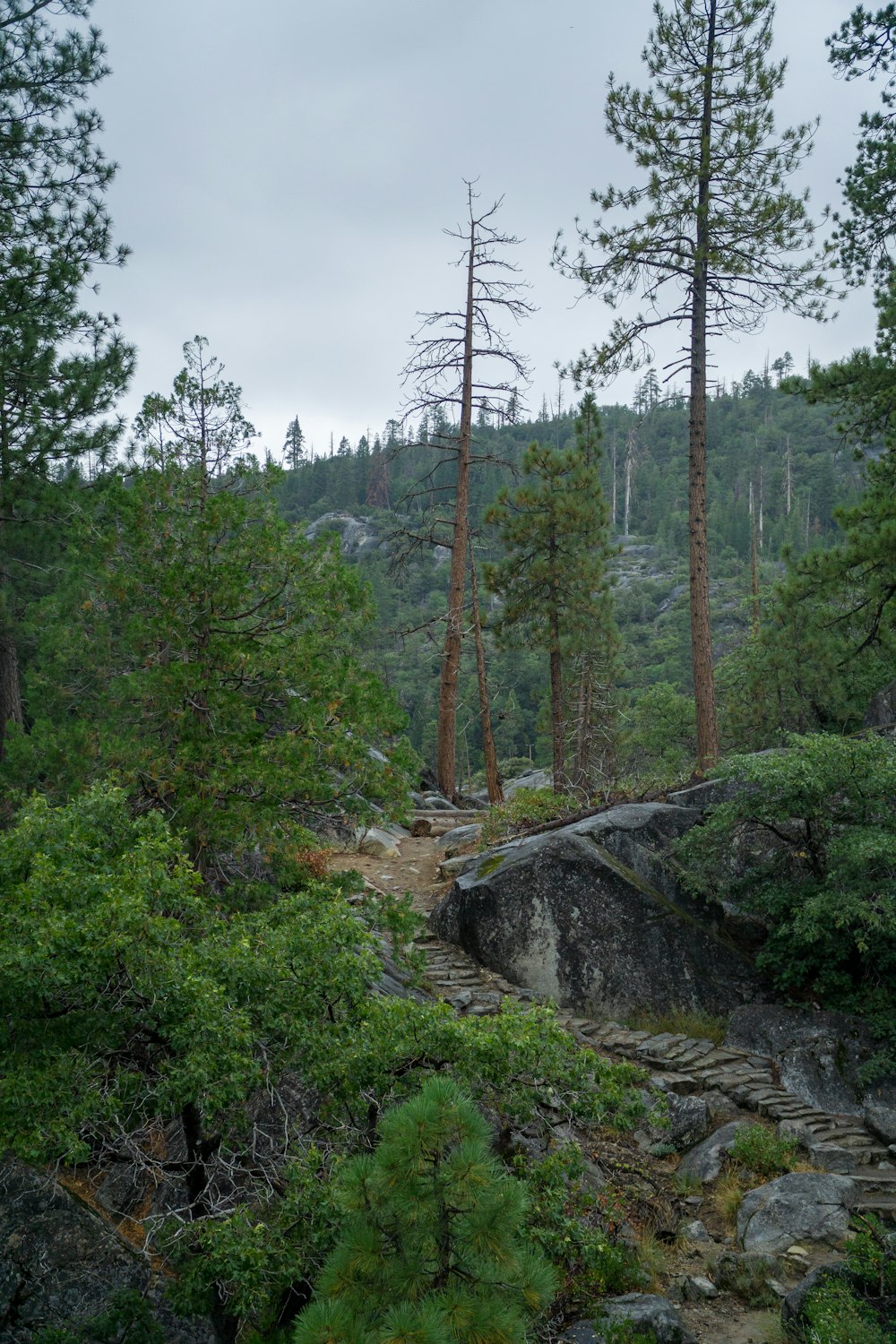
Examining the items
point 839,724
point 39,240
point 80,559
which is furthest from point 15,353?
point 839,724

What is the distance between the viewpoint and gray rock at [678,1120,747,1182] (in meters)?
6.68

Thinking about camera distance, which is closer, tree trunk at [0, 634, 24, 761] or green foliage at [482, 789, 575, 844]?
green foliage at [482, 789, 575, 844]

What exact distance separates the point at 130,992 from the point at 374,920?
6.44 ft

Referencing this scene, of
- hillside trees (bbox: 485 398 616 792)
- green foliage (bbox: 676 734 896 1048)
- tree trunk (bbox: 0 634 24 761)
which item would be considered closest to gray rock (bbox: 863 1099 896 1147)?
green foliage (bbox: 676 734 896 1048)

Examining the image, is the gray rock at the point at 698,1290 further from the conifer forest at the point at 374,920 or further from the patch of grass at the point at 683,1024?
the patch of grass at the point at 683,1024

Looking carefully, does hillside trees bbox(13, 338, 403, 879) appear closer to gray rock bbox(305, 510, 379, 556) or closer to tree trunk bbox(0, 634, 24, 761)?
tree trunk bbox(0, 634, 24, 761)

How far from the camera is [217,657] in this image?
666 cm

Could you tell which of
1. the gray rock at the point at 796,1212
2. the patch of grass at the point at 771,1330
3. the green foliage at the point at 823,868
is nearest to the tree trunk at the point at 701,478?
the green foliage at the point at 823,868

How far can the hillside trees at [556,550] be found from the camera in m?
17.3

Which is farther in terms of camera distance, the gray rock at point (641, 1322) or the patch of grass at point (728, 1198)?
the patch of grass at point (728, 1198)

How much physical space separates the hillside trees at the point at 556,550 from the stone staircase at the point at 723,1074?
324 inches

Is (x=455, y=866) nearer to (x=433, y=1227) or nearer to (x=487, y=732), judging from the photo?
(x=487, y=732)

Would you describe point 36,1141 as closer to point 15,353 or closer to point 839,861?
point 839,861

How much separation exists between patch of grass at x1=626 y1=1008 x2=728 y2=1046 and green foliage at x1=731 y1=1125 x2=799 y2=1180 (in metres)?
1.85
